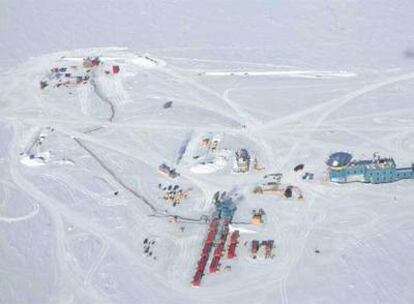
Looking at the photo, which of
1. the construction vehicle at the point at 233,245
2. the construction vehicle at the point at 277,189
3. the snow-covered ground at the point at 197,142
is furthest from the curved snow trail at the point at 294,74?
the construction vehicle at the point at 233,245

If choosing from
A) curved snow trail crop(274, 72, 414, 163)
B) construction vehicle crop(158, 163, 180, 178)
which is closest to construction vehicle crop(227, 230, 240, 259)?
construction vehicle crop(158, 163, 180, 178)

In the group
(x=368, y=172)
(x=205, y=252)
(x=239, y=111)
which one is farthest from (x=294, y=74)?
(x=205, y=252)

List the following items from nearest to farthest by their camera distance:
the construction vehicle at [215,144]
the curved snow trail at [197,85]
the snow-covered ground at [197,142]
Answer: the snow-covered ground at [197,142] → the construction vehicle at [215,144] → the curved snow trail at [197,85]

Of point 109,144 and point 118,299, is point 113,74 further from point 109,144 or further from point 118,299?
point 118,299

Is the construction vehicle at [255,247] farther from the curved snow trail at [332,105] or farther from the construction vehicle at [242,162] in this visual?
the curved snow trail at [332,105]

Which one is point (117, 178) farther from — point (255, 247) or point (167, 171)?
point (255, 247)

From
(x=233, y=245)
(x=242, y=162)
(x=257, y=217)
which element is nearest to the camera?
(x=233, y=245)
